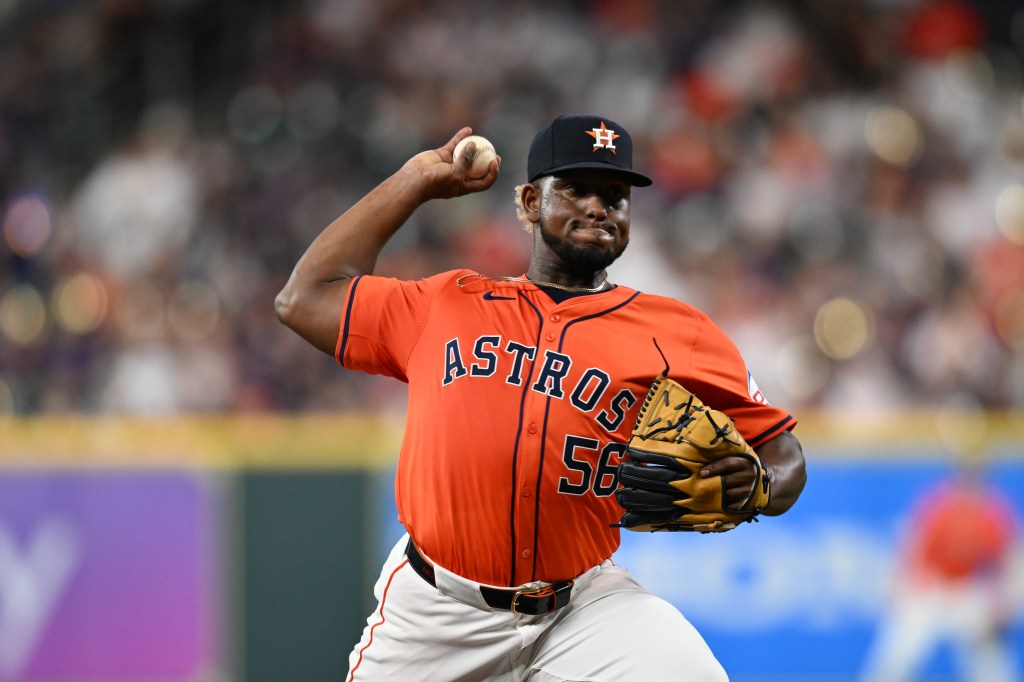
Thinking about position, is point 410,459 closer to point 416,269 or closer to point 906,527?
point 906,527

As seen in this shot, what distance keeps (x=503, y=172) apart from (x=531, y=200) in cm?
497

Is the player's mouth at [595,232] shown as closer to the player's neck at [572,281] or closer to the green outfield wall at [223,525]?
the player's neck at [572,281]

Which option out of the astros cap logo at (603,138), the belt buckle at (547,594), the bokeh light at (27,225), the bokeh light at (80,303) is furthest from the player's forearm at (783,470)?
the bokeh light at (27,225)

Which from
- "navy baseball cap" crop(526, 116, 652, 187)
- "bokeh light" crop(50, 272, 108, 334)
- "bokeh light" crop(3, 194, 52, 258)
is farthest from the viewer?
"bokeh light" crop(3, 194, 52, 258)

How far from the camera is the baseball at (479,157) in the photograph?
3.60 m

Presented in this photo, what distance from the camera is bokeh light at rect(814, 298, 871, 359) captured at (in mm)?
7441

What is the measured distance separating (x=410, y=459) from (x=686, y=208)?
5.31m

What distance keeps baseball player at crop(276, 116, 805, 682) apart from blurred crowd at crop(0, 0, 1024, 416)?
3858 millimetres

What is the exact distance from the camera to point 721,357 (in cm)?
339

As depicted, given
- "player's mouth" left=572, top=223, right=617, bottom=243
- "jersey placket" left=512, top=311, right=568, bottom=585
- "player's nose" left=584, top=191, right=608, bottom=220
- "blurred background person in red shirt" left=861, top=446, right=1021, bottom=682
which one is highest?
"player's nose" left=584, top=191, right=608, bottom=220

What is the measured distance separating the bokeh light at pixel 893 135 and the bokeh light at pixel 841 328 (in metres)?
1.35

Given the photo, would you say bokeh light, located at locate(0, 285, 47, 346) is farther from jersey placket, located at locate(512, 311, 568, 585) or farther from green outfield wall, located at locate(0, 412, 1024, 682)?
jersey placket, located at locate(512, 311, 568, 585)

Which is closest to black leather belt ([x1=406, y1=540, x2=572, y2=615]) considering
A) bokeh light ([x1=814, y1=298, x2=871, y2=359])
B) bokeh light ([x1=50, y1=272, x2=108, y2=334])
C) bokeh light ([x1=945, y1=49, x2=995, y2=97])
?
bokeh light ([x1=814, y1=298, x2=871, y2=359])

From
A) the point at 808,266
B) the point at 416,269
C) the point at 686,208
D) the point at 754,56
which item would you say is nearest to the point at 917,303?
the point at 808,266
